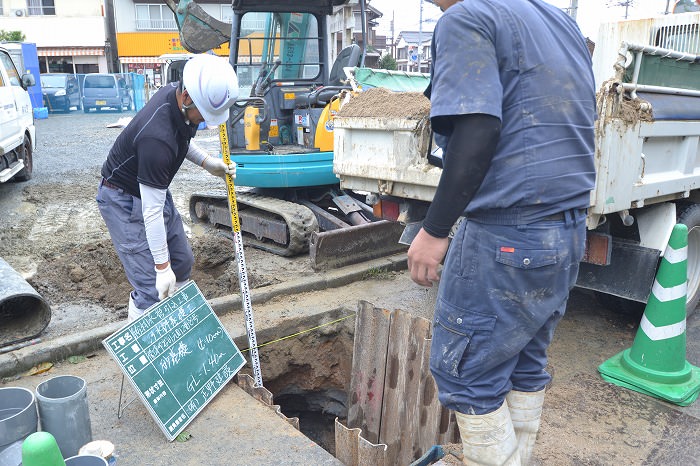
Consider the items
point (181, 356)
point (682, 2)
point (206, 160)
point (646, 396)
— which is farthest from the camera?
point (682, 2)

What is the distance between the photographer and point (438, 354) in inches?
83.1

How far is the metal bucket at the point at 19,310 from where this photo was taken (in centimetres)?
382

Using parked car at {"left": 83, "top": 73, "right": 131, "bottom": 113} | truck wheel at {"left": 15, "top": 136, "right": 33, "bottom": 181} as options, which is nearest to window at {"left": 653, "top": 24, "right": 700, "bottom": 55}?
truck wheel at {"left": 15, "top": 136, "right": 33, "bottom": 181}

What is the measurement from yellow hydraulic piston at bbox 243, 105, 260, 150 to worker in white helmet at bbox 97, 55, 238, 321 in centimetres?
265

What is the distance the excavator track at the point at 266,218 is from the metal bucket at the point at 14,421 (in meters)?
3.28

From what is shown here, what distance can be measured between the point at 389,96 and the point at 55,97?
2468cm

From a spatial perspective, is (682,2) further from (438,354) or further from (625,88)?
(438,354)

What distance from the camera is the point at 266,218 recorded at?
621 cm

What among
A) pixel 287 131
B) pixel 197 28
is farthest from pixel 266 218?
pixel 197 28

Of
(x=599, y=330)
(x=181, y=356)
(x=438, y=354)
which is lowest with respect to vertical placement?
(x=599, y=330)

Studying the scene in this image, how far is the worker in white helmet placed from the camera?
10.2 feet

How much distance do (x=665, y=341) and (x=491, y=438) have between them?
6.77ft

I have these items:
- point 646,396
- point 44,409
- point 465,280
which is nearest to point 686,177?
point 646,396

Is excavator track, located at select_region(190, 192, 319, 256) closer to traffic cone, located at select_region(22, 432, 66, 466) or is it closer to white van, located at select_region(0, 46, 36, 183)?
white van, located at select_region(0, 46, 36, 183)
